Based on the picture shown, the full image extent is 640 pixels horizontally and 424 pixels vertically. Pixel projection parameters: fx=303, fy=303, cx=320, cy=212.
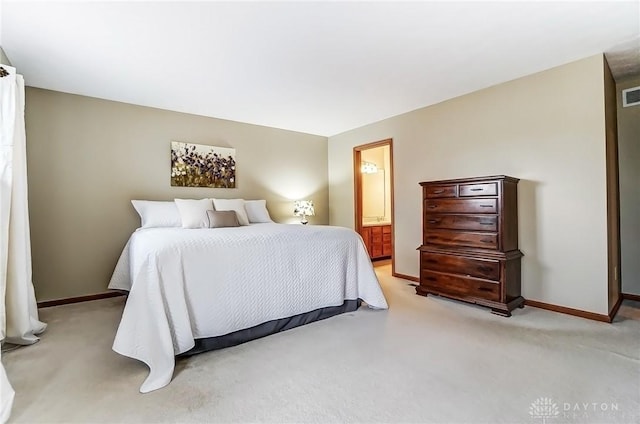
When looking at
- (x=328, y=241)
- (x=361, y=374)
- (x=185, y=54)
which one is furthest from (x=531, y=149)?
(x=185, y=54)

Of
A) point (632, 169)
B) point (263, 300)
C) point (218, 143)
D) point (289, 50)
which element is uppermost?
point (289, 50)

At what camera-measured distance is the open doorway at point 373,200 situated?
17.0ft

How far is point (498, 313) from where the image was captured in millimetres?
2883

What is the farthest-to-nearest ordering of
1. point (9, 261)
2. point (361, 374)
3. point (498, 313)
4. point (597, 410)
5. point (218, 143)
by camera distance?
point (218, 143) < point (498, 313) < point (9, 261) < point (361, 374) < point (597, 410)

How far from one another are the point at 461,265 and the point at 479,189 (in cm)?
81

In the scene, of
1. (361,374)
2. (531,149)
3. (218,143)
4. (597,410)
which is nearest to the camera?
(597,410)

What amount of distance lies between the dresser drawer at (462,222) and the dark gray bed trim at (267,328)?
51.2 inches

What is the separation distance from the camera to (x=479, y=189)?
121 inches

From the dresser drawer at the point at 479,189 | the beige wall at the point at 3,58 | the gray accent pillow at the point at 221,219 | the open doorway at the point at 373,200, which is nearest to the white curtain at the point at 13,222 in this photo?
the beige wall at the point at 3,58

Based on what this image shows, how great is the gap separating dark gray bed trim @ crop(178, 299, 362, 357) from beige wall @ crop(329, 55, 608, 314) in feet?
6.47

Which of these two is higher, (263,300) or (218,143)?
(218,143)

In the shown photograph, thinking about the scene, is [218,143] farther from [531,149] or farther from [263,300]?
[531,149]

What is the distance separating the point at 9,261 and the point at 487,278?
13.2ft

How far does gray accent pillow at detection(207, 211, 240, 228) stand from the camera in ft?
11.6
